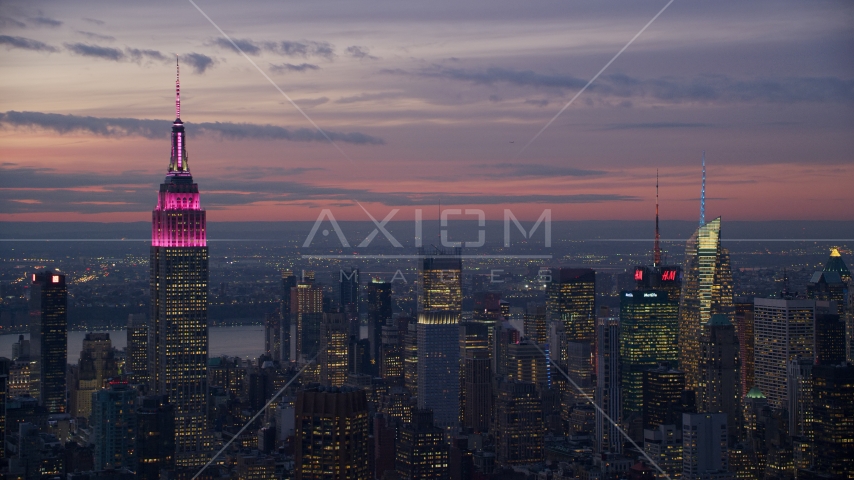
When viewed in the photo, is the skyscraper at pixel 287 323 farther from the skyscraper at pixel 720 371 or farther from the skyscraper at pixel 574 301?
the skyscraper at pixel 720 371

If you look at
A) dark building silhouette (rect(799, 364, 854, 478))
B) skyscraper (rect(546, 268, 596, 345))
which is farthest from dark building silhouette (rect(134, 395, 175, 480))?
dark building silhouette (rect(799, 364, 854, 478))

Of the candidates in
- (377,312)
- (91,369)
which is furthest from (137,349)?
(377,312)

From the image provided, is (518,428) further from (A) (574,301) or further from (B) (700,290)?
(B) (700,290)

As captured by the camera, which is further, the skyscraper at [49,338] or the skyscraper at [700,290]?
the skyscraper at [700,290]

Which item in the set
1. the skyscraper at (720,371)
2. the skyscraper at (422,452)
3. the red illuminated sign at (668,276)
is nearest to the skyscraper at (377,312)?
the skyscraper at (422,452)

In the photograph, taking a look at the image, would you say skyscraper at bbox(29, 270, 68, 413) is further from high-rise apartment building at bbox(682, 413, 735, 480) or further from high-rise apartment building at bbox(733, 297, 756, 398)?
high-rise apartment building at bbox(733, 297, 756, 398)

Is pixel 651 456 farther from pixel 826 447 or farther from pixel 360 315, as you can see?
pixel 360 315
